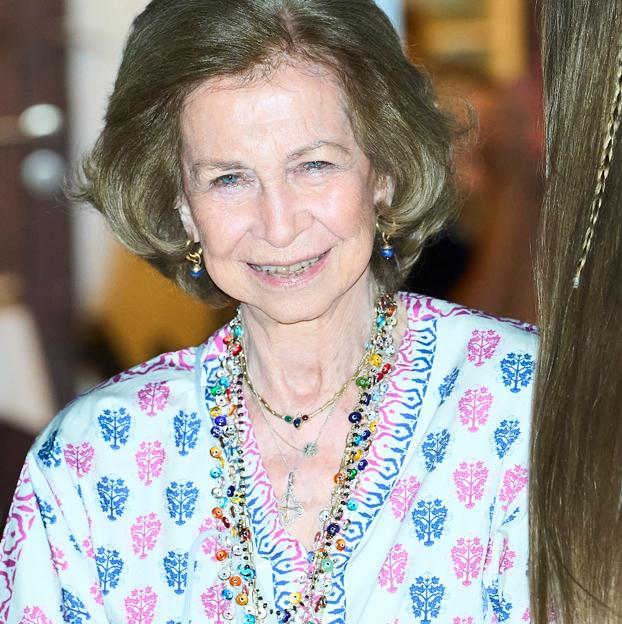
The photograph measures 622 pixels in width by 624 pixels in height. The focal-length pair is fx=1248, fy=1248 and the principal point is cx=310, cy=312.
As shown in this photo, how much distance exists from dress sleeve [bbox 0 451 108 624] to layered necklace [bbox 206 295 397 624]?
247 mm

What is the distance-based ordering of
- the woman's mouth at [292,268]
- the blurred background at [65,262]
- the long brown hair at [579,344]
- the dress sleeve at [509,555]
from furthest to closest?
the blurred background at [65,262] < the woman's mouth at [292,268] < the dress sleeve at [509,555] < the long brown hair at [579,344]

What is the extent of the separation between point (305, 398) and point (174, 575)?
15.5 inches

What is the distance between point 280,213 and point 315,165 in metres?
0.10

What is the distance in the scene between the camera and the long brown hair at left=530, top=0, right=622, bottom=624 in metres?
1.71

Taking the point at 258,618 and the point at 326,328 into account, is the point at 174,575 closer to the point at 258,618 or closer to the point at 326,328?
the point at 258,618

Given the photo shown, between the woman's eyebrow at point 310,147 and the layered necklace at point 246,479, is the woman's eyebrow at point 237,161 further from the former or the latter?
the layered necklace at point 246,479

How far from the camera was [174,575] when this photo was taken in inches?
85.7

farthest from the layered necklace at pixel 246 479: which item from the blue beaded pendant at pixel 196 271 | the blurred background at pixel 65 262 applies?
the blurred background at pixel 65 262

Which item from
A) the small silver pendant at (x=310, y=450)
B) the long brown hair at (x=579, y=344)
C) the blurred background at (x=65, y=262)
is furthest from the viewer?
the blurred background at (x=65, y=262)

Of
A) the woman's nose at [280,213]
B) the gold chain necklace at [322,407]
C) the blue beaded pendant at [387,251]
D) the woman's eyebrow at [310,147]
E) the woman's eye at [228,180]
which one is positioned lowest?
the gold chain necklace at [322,407]

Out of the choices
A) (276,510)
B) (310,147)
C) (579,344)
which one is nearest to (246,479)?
(276,510)

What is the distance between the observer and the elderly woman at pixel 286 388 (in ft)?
6.78

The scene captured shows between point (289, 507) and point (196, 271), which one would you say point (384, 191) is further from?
point (289, 507)

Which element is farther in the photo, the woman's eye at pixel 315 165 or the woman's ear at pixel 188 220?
the woman's ear at pixel 188 220
